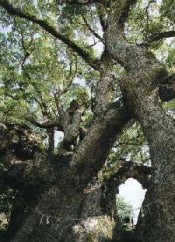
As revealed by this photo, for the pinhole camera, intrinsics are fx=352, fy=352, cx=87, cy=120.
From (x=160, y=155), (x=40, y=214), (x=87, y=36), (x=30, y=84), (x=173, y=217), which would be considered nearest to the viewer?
(x=173, y=217)

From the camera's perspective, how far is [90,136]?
11.9m

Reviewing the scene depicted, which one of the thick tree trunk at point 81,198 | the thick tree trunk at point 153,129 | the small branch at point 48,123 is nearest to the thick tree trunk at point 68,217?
the thick tree trunk at point 81,198

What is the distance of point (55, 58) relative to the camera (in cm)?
1928

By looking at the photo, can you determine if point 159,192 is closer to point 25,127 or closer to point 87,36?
point 25,127

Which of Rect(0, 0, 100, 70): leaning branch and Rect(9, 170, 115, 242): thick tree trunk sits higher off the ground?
Rect(0, 0, 100, 70): leaning branch

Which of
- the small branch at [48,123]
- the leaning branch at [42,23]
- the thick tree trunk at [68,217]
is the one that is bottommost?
the thick tree trunk at [68,217]

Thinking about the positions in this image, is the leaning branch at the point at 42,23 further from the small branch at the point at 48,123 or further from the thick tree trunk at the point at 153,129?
the thick tree trunk at the point at 153,129

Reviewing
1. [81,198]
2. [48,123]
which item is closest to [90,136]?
[81,198]

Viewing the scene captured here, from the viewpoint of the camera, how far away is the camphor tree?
30.9 feet

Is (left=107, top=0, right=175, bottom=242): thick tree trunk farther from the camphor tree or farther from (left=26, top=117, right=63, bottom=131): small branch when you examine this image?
(left=26, top=117, right=63, bottom=131): small branch

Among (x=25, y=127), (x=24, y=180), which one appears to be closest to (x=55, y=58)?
(x=25, y=127)

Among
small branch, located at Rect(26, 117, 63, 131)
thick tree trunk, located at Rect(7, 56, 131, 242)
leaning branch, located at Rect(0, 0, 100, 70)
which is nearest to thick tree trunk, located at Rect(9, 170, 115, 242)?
thick tree trunk, located at Rect(7, 56, 131, 242)

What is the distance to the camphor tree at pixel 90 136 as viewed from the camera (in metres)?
9.42

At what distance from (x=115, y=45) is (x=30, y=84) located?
693cm
